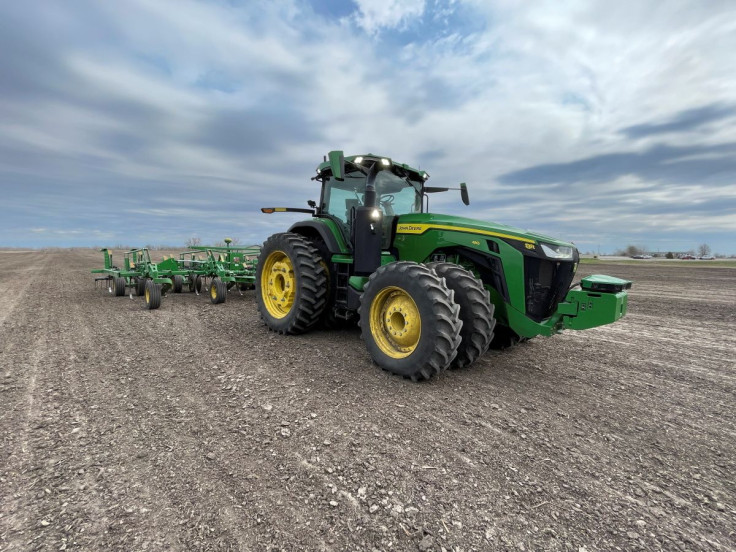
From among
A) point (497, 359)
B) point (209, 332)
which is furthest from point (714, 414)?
point (209, 332)

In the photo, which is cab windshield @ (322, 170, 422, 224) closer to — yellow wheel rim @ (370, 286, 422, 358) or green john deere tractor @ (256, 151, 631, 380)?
green john deere tractor @ (256, 151, 631, 380)

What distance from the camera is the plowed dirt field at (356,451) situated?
194 centimetres

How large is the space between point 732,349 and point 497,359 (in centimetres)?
369

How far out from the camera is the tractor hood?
412cm

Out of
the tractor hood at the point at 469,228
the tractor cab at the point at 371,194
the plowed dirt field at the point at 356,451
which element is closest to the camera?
the plowed dirt field at the point at 356,451

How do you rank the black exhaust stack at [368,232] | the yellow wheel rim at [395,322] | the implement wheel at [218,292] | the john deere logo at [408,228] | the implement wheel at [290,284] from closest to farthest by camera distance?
the yellow wheel rim at [395,322] < the john deere logo at [408,228] < the black exhaust stack at [368,232] < the implement wheel at [290,284] < the implement wheel at [218,292]

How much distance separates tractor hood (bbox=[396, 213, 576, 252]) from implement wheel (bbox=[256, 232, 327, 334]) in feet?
4.69

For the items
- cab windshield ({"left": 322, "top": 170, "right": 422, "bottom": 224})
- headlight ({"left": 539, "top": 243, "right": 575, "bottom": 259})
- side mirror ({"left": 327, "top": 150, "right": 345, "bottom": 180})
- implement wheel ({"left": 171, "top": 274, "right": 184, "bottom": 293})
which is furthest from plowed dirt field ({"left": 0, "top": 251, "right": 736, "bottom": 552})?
implement wheel ({"left": 171, "top": 274, "right": 184, "bottom": 293})

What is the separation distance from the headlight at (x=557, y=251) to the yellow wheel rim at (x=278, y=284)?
3.56 meters

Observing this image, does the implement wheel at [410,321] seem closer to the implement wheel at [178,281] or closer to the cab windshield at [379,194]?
the cab windshield at [379,194]

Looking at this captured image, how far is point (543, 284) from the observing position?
4133 millimetres

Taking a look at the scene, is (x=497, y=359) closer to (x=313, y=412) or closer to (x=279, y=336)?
(x=313, y=412)

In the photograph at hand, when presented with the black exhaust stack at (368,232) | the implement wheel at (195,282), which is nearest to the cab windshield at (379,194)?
the black exhaust stack at (368,232)

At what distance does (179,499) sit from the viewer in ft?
7.00
